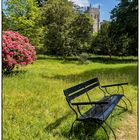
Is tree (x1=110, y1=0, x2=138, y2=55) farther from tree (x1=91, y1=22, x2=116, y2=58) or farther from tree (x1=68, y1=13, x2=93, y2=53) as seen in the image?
tree (x1=68, y1=13, x2=93, y2=53)

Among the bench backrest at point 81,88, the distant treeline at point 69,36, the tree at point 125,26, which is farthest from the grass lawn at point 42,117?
the distant treeline at point 69,36

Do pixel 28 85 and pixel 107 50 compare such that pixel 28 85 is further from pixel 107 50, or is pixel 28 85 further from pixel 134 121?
pixel 107 50

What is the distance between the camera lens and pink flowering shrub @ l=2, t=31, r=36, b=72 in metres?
10.1

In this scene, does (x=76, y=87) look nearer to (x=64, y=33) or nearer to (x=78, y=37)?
(x=64, y=33)

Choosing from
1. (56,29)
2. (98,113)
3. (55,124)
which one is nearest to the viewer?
(98,113)

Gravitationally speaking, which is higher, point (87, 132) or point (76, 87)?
point (76, 87)

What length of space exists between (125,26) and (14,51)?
7.81 m

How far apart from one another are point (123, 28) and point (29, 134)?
1363cm

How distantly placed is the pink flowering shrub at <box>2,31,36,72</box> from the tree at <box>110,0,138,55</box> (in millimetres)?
3206

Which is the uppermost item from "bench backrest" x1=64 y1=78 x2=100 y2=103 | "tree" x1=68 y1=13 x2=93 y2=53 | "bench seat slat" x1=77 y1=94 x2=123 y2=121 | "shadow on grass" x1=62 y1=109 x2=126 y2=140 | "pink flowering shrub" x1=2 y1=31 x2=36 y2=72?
"tree" x1=68 y1=13 x2=93 y2=53

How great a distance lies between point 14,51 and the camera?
10328 millimetres

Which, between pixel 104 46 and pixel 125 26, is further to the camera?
pixel 104 46

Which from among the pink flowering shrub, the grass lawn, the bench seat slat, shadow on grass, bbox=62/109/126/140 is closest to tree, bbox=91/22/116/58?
the pink flowering shrub

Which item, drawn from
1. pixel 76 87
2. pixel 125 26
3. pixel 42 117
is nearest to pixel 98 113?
pixel 76 87
